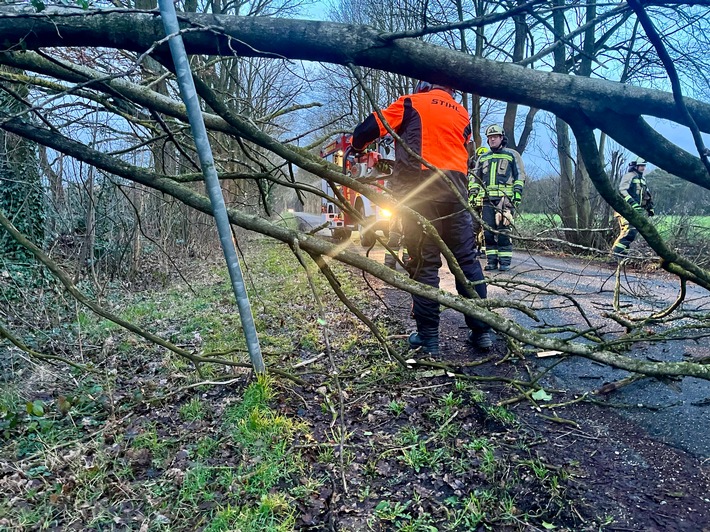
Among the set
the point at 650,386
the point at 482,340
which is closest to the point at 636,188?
the point at 482,340

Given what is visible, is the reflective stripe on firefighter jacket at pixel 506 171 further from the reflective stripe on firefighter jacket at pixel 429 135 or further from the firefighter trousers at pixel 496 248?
the reflective stripe on firefighter jacket at pixel 429 135

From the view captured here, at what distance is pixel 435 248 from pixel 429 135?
0.89 metres

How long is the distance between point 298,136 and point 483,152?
545 cm

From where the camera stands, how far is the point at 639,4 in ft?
3.96

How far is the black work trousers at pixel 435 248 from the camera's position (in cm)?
324

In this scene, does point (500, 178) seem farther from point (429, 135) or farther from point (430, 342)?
point (430, 342)

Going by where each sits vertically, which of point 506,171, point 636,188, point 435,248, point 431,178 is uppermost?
point 506,171

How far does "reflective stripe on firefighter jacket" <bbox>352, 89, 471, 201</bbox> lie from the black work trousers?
0.41ft

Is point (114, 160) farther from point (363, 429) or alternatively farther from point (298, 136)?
point (363, 429)

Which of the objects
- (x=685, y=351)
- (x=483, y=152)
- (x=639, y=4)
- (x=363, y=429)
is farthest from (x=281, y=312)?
(x=483, y=152)

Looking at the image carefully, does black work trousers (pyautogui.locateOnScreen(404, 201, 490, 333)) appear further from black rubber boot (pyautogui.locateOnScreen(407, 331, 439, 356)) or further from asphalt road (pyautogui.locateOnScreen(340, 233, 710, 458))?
asphalt road (pyautogui.locateOnScreen(340, 233, 710, 458))

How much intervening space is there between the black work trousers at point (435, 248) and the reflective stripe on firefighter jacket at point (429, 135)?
0.41 feet

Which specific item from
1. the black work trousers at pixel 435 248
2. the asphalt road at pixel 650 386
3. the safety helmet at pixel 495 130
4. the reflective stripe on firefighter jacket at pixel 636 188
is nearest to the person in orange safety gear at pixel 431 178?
the black work trousers at pixel 435 248

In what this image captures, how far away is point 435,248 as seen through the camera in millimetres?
3256
